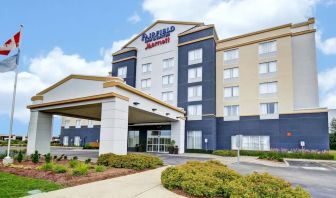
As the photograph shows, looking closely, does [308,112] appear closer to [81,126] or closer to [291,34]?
[291,34]

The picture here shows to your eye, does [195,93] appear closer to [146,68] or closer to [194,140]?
[194,140]

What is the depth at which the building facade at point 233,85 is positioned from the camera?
104ft

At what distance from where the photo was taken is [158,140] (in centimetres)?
3734

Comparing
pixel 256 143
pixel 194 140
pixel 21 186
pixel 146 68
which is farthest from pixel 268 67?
pixel 21 186

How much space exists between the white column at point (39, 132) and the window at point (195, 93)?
20.1 metres

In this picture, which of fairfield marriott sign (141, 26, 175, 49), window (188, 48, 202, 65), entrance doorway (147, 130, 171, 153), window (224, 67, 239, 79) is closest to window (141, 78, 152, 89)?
fairfield marriott sign (141, 26, 175, 49)

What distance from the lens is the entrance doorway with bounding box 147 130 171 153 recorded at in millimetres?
36594

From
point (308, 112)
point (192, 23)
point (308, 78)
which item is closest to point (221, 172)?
point (308, 112)

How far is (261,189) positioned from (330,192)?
5.36 meters

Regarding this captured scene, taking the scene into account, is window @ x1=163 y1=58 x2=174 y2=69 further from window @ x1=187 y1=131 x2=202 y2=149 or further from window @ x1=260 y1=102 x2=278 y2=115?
window @ x1=260 y1=102 x2=278 y2=115

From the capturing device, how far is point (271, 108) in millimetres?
32656

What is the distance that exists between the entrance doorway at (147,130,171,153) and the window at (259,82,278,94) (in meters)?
14.7

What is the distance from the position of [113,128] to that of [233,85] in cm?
2349

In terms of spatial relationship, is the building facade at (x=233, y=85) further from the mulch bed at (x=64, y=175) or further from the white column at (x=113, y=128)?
the mulch bed at (x=64, y=175)
